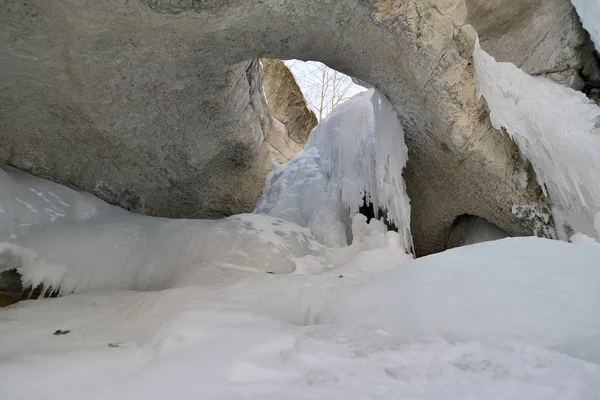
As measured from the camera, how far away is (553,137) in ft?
10.7

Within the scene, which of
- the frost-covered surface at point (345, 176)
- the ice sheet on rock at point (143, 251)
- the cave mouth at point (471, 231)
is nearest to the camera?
the ice sheet on rock at point (143, 251)

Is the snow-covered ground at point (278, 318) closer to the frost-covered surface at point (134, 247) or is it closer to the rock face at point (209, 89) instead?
the frost-covered surface at point (134, 247)

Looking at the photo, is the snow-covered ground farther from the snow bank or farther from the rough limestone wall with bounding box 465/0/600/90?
the rough limestone wall with bounding box 465/0/600/90

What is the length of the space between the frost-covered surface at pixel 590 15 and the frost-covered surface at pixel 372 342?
3914 millimetres

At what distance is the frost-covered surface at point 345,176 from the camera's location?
383 centimetres

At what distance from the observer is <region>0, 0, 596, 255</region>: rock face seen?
8.26 ft

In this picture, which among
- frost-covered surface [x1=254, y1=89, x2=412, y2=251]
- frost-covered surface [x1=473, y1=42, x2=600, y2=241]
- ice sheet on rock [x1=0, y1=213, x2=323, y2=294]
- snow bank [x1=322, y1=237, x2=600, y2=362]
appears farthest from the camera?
frost-covered surface [x1=254, y1=89, x2=412, y2=251]

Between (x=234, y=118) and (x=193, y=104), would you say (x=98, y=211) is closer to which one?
(x=193, y=104)

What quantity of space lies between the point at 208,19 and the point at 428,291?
2.19m

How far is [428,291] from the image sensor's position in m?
1.49

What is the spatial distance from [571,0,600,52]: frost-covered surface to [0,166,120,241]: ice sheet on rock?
5596 mm

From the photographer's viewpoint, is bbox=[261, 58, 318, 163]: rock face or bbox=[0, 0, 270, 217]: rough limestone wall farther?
bbox=[261, 58, 318, 163]: rock face

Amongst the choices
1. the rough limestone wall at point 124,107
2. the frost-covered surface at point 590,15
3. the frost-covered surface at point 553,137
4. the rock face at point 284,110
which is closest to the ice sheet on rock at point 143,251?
the rough limestone wall at point 124,107

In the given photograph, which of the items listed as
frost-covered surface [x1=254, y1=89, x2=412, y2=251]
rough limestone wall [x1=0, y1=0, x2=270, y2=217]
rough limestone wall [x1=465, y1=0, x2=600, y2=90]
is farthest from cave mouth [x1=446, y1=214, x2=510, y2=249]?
rough limestone wall [x1=0, y1=0, x2=270, y2=217]
